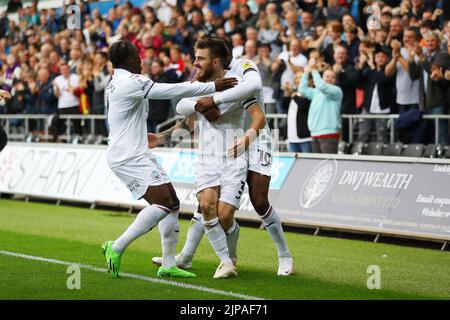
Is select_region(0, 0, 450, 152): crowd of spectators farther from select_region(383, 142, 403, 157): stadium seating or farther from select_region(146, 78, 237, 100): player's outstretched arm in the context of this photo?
select_region(146, 78, 237, 100): player's outstretched arm

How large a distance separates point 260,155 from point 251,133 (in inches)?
24.1

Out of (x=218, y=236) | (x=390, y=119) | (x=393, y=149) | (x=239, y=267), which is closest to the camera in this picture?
(x=218, y=236)

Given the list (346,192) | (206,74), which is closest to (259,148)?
(206,74)

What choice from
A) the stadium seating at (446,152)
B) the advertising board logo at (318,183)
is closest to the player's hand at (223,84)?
the advertising board logo at (318,183)

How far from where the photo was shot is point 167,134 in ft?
34.7

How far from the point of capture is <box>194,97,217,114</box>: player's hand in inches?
381

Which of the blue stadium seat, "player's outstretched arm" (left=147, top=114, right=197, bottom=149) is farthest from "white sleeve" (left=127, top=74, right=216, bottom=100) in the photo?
the blue stadium seat

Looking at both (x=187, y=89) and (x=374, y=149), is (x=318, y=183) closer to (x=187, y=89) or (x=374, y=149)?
(x=374, y=149)

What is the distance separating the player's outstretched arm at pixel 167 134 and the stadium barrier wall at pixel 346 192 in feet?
14.6

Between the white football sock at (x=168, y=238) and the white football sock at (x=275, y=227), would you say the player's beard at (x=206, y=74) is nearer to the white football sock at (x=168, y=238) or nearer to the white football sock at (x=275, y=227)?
the white football sock at (x=168, y=238)

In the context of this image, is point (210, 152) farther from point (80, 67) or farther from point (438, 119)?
point (80, 67)

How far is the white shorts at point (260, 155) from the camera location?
10.3 metres

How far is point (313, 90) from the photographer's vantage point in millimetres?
17062

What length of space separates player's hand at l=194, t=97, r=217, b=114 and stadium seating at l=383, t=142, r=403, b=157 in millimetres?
6834
